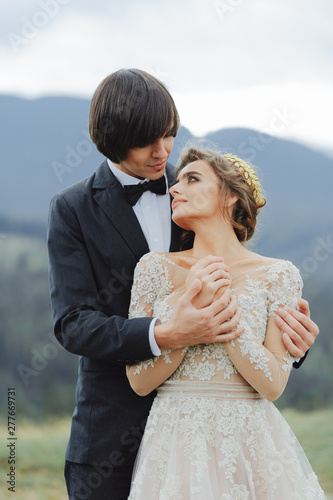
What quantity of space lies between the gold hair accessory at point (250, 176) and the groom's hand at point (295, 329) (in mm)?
528

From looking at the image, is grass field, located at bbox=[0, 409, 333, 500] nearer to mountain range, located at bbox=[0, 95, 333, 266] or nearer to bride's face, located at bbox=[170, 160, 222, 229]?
mountain range, located at bbox=[0, 95, 333, 266]

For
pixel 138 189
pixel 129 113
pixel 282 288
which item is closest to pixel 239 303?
pixel 282 288

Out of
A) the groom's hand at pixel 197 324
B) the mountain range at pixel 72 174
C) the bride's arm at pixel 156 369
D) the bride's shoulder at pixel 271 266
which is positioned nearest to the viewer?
the groom's hand at pixel 197 324

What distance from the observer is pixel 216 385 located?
218 cm

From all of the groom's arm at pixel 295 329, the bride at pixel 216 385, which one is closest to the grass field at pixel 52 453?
the bride at pixel 216 385

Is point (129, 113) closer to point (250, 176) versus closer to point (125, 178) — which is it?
point (125, 178)

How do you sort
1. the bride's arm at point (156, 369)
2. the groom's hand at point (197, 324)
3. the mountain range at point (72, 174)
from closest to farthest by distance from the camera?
the groom's hand at point (197, 324) < the bride's arm at point (156, 369) < the mountain range at point (72, 174)

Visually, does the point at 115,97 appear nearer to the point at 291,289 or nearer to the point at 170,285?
the point at 170,285

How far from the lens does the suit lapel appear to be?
2459 millimetres

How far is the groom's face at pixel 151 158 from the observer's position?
244cm

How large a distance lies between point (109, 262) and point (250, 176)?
2.21 ft

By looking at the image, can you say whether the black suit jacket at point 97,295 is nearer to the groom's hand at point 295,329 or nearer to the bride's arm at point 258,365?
the bride's arm at point 258,365

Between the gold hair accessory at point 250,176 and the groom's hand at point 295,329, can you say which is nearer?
the groom's hand at point 295,329

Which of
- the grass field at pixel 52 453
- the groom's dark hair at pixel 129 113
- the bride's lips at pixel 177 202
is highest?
the groom's dark hair at pixel 129 113
